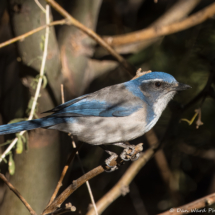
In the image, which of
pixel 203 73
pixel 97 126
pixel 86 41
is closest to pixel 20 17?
pixel 86 41

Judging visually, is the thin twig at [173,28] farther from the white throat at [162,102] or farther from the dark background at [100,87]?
the white throat at [162,102]

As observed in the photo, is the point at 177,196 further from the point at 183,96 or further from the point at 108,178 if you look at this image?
the point at 183,96

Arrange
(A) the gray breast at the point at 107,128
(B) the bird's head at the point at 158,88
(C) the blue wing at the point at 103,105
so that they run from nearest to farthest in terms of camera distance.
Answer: (A) the gray breast at the point at 107,128
(C) the blue wing at the point at 103,105
(B) the bird's head at the point at 158,88

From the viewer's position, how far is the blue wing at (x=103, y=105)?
282 cm

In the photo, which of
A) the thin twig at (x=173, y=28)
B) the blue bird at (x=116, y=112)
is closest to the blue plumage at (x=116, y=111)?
the blue bird at (x=116, y=112)

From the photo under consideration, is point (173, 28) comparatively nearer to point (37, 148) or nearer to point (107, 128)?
point (107, 128)

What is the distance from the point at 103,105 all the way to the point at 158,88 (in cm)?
62

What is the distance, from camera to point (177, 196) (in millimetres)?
4066

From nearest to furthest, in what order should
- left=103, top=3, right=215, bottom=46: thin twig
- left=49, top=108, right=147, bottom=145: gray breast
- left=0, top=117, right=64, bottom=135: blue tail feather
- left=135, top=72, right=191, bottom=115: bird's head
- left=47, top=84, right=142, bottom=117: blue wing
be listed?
left=0, top=117, right=64, bottom=135: blue tail feather → left=49, top=108, right=147, bottom=145: gray breast → left=47, top=84, right=142, bottom=117: blue wing → left=135, top=72, right=191, bottom=115: bird's head → left=103, top=3, right=215, bottom=46: thin twig

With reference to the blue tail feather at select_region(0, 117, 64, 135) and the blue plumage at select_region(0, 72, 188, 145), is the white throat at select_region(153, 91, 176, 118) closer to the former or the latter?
the blue plumage at select_region(0, 72, 188, 145)

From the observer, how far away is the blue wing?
9.25ft

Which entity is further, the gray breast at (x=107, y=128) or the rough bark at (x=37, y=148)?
the rough bark at (x=37, y=148)

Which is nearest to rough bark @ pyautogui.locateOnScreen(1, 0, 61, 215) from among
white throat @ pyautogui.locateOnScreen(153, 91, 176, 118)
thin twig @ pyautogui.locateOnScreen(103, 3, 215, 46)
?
thin twig @ pyautogui.locateOnScreen(103, 3, 215, 46)

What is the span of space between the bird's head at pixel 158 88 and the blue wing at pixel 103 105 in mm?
160
